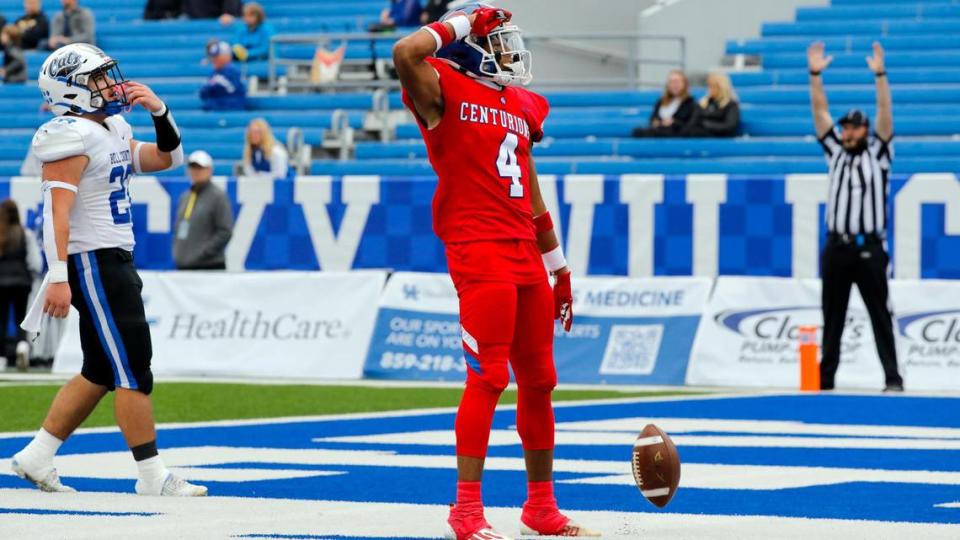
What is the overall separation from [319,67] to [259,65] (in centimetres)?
114

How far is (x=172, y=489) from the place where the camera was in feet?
25.0

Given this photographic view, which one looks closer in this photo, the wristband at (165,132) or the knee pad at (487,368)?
the knee pad at (487,368)

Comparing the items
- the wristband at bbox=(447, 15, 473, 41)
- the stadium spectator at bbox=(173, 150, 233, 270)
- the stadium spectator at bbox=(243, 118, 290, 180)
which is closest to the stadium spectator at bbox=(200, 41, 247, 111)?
the stadium spectator at bbox=(243, 118, 290, 180)

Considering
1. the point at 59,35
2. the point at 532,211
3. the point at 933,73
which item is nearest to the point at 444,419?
the point at 532,211

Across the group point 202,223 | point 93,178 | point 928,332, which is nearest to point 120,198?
point 93,178

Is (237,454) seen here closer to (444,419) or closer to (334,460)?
(334,460)

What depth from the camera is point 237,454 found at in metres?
9.36

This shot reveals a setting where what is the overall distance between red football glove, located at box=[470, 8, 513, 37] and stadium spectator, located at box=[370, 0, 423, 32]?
53.1 ft

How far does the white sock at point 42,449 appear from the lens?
784 centimetres

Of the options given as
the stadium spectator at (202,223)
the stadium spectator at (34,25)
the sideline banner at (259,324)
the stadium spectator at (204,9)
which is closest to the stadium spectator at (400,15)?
the stadium spectator at (204,9)

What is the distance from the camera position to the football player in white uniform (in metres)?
7.81

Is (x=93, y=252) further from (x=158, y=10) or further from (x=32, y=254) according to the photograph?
(x=158, y=10)

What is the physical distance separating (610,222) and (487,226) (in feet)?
33.9

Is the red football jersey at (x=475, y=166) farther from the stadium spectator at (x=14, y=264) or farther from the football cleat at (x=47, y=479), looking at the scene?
the stadium spectator at (x=14, y=264)
